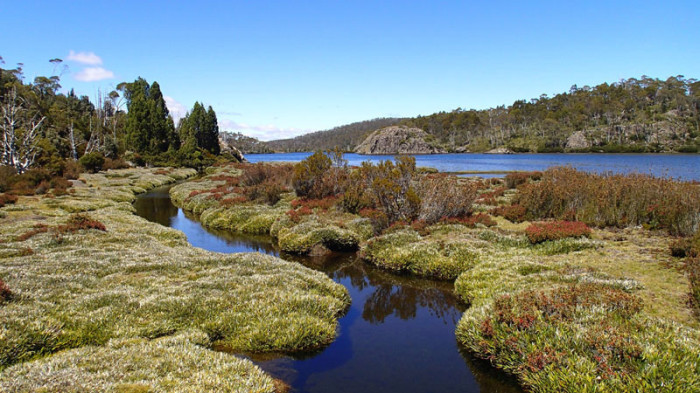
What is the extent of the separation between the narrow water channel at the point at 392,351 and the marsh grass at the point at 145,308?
2.52 ft

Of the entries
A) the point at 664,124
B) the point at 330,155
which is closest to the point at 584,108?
the point at 664,124

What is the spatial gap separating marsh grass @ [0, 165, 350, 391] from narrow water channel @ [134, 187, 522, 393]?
2.52 feet

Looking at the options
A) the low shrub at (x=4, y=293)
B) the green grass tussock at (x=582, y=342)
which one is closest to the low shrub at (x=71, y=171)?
the low shrub at (x=4, y=293)

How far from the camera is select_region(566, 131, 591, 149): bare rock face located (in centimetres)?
16450

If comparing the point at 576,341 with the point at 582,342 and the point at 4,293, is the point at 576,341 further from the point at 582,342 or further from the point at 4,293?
the point at 4,293

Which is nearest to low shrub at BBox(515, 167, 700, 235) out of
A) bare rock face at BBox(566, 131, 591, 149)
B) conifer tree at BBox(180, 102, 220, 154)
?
conifer tree at BBox(180, 102, 220, 154)

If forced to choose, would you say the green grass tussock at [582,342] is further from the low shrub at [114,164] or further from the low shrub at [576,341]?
the low shrub at [114,164]

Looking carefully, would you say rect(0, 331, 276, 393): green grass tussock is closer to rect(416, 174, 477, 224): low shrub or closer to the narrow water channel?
the narrow water channel

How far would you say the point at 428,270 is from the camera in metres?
17.2

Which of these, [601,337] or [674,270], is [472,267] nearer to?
[674,270]

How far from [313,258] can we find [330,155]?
17.4 m

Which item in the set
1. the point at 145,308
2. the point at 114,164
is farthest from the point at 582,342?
the point at 114,164

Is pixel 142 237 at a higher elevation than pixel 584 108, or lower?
lower

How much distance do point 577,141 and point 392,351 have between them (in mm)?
190091
